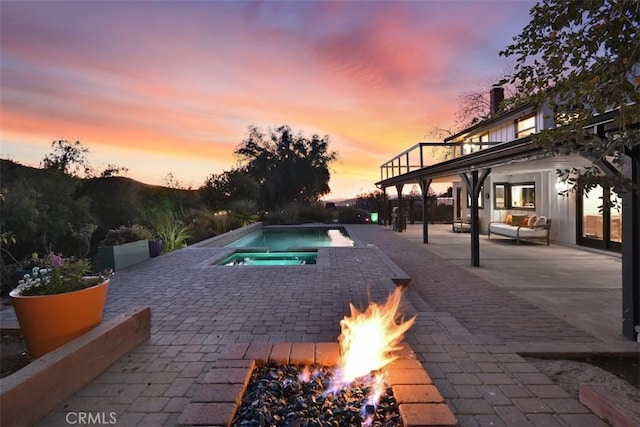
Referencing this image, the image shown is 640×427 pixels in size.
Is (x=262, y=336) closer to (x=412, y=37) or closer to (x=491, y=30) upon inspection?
(x=491, y=30)

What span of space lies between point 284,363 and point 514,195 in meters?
12.1

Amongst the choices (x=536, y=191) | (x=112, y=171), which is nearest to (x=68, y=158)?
(x=112, y=171)

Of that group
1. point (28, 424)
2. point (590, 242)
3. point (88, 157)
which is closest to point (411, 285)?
point (28, 424)

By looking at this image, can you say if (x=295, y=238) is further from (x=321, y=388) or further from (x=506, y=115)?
(x=321, y=388)

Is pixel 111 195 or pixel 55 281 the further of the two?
pixel 111 195

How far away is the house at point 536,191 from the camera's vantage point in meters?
3.03

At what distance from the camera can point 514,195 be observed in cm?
1172

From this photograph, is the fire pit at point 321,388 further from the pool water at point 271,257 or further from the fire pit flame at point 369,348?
the pool water at point 271,257

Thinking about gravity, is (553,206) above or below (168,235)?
above

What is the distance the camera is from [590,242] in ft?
27.5

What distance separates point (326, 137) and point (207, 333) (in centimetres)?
2390

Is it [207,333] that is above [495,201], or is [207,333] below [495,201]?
below

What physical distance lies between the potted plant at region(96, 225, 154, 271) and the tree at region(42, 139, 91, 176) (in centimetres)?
434

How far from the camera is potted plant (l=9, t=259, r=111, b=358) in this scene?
226 centimetres
